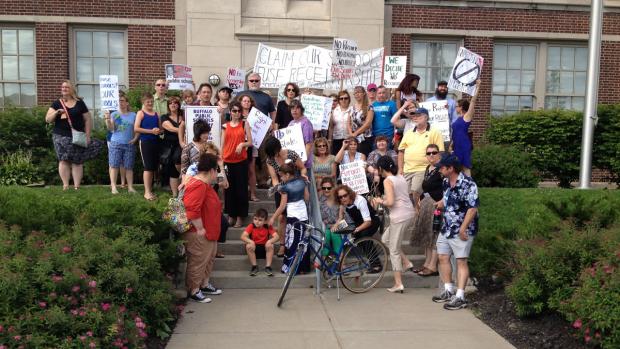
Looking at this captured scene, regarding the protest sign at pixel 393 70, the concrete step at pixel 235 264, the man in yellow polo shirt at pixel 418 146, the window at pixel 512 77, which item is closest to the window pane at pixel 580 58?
the window at pixel 512 77

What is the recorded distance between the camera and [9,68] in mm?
14789

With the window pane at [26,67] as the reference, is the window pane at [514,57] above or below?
above

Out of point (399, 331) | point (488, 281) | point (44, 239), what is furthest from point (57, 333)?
point (488, 281)

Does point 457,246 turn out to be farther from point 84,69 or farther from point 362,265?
point 84,69

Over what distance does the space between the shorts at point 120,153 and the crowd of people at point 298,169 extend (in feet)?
0.05

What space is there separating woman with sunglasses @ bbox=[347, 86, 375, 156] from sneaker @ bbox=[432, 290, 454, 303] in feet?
9.98

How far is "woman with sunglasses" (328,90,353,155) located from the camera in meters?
9.21

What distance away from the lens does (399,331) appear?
5.86 m

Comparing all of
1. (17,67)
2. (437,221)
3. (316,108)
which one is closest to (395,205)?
(437,221)

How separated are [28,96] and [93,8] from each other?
2.83 meters

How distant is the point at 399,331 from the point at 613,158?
9.74 m

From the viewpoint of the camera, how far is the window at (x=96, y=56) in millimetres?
14922

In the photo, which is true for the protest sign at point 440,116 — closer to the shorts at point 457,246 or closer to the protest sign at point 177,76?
the shorts at point 457,246

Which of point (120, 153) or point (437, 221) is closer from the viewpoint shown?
point (437, 221)
